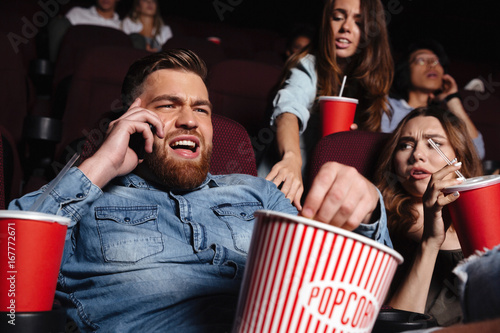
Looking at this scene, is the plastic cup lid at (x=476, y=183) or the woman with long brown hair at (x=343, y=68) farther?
the woman with long brown hair at (x=343, y=68)

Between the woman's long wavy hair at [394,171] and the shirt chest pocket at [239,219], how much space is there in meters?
0.32

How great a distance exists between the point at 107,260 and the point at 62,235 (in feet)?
0.61

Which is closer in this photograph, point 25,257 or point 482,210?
point 25,257

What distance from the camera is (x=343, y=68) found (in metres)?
1.42

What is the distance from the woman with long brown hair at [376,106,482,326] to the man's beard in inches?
15.0

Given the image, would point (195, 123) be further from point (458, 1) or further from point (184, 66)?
point (458, 1)

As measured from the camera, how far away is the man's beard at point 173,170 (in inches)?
32.0

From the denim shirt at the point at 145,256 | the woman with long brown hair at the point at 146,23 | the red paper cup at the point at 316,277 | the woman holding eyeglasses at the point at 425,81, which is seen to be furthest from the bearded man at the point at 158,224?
the woman with long brown hair at the point at 146,23

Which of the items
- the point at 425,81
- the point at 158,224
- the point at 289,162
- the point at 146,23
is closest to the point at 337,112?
the point at 289,162

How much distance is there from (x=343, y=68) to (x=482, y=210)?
814mm

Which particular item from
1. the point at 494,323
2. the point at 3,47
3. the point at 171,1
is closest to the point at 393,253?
the point at 494,323

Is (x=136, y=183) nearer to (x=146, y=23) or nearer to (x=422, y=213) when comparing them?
(x=422, y=213)

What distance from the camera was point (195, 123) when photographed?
86 centimetres

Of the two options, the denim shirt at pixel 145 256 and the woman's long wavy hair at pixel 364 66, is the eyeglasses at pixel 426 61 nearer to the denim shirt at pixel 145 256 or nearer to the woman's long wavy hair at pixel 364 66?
the woman's long wavy hair at pixel 364 66
